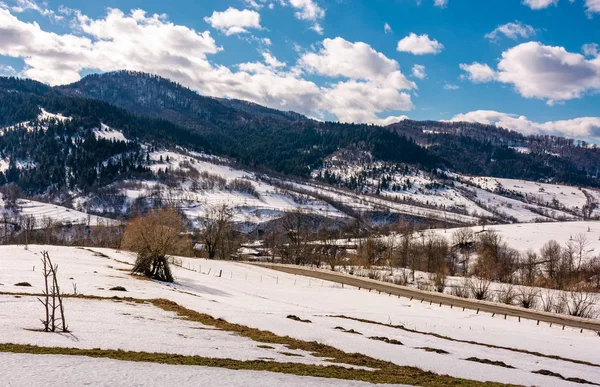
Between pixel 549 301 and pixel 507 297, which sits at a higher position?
pixel 549 301

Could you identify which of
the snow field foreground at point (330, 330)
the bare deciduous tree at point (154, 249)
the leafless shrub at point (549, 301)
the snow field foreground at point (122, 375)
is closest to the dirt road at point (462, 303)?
the snow field foreground at point (330, 330)

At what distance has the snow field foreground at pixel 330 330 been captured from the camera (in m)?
20.5

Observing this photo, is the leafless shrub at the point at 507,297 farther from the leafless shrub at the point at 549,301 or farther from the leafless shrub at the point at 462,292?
the leafless shrub at the point at 462,292

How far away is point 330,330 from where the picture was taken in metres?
30.6

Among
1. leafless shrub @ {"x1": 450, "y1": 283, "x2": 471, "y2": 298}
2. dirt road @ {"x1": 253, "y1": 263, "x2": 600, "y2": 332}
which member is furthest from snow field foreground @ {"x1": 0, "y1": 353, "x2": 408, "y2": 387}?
leafless shrub @ {"x1": 450, "y1": 283, "x2": 471, "y2": 298}

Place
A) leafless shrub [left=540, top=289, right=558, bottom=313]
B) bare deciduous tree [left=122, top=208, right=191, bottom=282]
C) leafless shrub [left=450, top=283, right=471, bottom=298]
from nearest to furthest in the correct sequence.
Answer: bare deciduous tree [left=122, top=208, right=191, bottom=282] < leafless shrub [left=540, top=289, right=558, bottom=313] < leafless shrub [left=450, top=283, right=471, bottom=298]

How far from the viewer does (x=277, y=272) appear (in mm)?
93000

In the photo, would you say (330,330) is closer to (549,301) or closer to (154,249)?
(154,249)

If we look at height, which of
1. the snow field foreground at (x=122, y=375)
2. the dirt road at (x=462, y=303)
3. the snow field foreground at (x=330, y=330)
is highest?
the snow field foreground at (x=122, y=375)

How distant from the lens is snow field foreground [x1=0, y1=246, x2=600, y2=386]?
20453 millimetres

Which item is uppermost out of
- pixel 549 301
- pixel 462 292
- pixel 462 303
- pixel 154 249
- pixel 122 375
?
pixel 122 375

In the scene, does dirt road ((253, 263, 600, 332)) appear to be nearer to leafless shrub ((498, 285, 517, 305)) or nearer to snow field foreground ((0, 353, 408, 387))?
leafless shrub ((498, 285, 517, 305))

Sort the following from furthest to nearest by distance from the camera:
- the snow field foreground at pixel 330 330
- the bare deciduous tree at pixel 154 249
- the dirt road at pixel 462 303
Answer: the dirt road at pixel 462 303, the bare deciduous tree at pixel 154 249, the snow field foreground at pixel 330 330

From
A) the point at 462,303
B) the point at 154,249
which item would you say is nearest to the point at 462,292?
the point at 462,303
